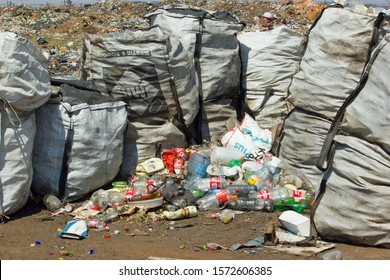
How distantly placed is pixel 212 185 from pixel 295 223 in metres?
0.91

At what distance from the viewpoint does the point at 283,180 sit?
4.55m

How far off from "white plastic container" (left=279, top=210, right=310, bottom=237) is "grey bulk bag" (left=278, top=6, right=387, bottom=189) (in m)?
0.70

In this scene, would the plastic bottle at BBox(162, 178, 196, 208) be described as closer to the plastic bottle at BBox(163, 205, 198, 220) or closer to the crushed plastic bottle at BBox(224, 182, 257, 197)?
the plastic bottle at BBox(163, 205, 198, 220)

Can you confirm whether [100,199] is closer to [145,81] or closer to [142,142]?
[142,142]

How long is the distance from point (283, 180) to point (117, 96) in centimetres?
149

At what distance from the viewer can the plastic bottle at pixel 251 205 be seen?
411 cm

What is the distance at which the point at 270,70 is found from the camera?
5277 mm

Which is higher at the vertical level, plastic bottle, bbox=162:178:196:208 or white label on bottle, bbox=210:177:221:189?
plastic bottle, bbox=162:178:196:208

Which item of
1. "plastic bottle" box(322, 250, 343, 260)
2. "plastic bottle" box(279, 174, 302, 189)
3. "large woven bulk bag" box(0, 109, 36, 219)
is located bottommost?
"plastic bottle" box(279, 174, 302, 189)

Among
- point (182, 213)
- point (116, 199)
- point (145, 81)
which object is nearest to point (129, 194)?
point (116, 199)

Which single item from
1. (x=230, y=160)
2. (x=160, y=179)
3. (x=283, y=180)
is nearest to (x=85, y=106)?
(x=160, y=179)

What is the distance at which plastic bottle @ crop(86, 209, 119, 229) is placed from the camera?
3.80 metres

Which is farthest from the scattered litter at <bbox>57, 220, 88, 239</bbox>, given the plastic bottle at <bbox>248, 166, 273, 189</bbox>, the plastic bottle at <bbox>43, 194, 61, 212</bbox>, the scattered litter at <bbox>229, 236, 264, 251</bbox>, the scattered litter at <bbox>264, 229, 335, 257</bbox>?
the plastic bottle at <bbox>248, 166, 273, 189</bbox>

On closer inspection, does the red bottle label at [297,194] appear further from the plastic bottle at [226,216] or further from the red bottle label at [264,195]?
the plastic bottle at [226,216]
